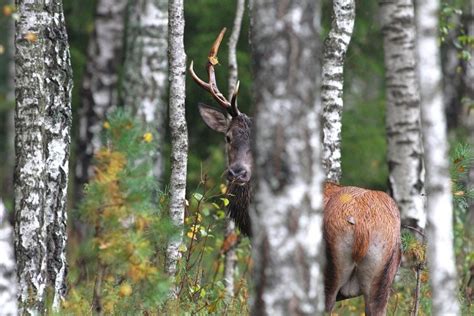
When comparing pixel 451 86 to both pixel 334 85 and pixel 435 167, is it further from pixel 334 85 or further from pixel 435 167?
pixel 435 167

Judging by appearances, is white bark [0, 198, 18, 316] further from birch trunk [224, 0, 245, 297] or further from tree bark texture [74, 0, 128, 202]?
tree bark texture [74, 0, 128, 202]

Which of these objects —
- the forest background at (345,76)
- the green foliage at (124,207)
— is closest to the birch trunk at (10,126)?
the forest background at (345,76)

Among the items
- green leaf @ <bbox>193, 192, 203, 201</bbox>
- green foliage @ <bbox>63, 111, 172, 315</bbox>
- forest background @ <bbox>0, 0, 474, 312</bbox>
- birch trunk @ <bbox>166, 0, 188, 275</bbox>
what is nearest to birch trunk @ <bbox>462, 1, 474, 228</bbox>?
forest background @ <bbox>0, 0, 474, 312</bbox>

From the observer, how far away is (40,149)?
25.4ft

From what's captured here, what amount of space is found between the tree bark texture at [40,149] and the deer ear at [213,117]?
2624 millimetres

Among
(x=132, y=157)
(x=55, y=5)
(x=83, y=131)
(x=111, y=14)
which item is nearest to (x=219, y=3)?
(x=111, y=14)

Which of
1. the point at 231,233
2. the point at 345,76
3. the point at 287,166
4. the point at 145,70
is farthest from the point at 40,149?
the point at 345,76

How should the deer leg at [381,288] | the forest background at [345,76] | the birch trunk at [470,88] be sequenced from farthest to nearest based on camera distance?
the forest background at [345,76] < the birch trunk at [470,88] < the deer leg at [381,288]

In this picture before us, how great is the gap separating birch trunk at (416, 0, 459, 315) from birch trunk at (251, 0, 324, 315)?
67 cm

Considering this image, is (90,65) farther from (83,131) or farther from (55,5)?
(55,5)

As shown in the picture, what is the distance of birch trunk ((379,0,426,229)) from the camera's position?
1155cm

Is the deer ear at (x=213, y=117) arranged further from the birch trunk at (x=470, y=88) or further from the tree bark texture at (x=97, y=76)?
the tree bark texture at (x=97, y=76)

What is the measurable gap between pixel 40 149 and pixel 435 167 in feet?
10.5

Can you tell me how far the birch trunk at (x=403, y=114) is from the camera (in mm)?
11547
